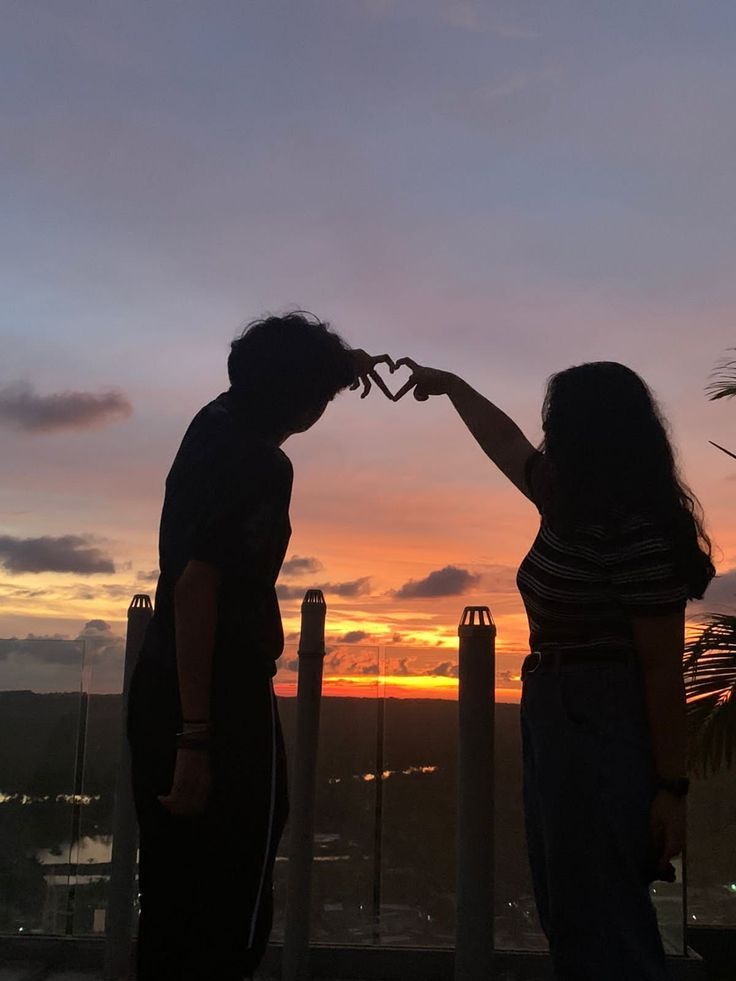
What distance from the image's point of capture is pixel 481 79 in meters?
3.73

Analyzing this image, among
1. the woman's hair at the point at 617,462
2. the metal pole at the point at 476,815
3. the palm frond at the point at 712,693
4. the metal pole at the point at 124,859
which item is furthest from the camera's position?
the palm frond at the point at 712,693

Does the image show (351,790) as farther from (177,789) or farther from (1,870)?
(177,789)

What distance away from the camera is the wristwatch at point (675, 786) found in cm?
153

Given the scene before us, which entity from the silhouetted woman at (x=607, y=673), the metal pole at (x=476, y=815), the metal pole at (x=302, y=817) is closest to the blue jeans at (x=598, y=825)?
the silhouetted woman at (x=607, y=673)

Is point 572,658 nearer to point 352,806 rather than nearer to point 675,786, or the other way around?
point 675,786

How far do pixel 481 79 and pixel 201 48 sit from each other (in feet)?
3.55

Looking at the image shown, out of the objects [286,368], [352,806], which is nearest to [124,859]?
[352,806]

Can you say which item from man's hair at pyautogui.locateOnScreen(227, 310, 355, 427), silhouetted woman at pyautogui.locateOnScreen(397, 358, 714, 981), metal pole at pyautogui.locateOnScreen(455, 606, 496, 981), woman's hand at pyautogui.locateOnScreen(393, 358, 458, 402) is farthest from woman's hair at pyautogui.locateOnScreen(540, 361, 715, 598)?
metal pole at pyautogui.locateOnScreen(455, 606, 496, 981)

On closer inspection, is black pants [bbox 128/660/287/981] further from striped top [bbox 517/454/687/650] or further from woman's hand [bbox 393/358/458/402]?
woman's hand [bbox 393/358/458/402]

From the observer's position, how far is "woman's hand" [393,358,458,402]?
7.42ft

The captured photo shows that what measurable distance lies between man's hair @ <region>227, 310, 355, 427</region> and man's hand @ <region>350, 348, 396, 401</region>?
0.13m

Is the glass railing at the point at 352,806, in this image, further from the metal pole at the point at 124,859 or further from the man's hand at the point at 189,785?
the man's hand at the point at 189,785

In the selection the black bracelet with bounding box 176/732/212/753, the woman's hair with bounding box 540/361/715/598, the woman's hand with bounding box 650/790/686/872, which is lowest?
the woman's hand with bounding box 650/790/686/872

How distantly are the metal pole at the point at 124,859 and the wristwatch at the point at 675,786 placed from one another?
226 centimetres
